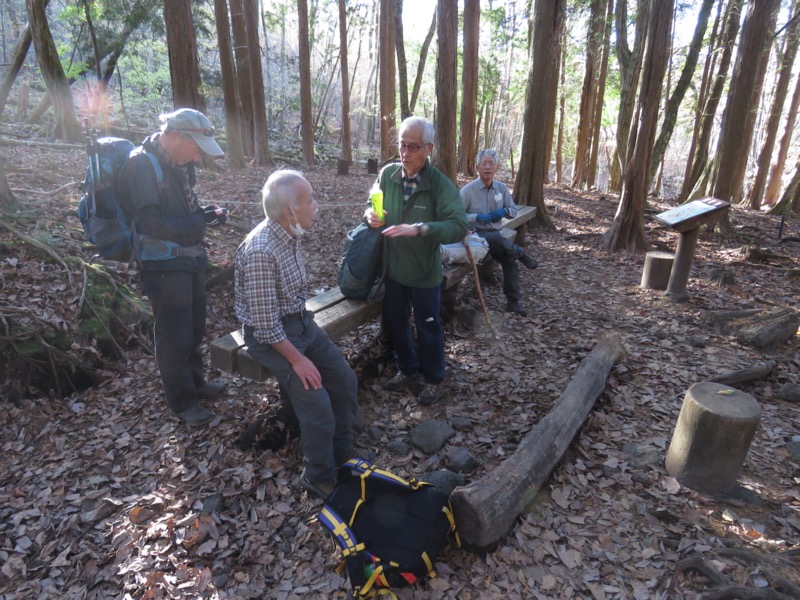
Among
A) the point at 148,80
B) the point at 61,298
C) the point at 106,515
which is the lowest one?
the point at 106,515

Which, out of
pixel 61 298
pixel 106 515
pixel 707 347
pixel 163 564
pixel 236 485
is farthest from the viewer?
pixel 707 347

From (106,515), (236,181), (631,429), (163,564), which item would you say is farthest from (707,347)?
(236,181)

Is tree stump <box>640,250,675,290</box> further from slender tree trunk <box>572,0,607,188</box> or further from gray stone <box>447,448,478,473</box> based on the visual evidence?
slender tree trunk <box>572,0,607,188</box>

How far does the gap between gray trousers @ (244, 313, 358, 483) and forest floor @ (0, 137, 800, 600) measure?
1.12 ft

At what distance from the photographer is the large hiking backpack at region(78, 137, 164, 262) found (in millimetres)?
2973

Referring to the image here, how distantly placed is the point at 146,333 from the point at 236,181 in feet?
21.4

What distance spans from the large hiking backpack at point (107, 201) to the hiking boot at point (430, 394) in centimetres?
240

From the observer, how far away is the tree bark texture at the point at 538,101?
323 inches

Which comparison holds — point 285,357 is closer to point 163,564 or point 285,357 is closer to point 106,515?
point 163,564

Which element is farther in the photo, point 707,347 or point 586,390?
point 707,347

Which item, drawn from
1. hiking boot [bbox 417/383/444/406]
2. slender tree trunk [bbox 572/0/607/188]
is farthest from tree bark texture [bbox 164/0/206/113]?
slender tree trunk [bbox 572/0/607/188]

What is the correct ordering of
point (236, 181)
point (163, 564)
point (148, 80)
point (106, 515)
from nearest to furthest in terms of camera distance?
point (163, 564), point (106, 515), point (236, 181), point (148, 80)

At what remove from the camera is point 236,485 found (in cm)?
306

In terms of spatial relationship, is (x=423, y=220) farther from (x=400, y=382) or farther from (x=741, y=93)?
(x=741, y=93)
